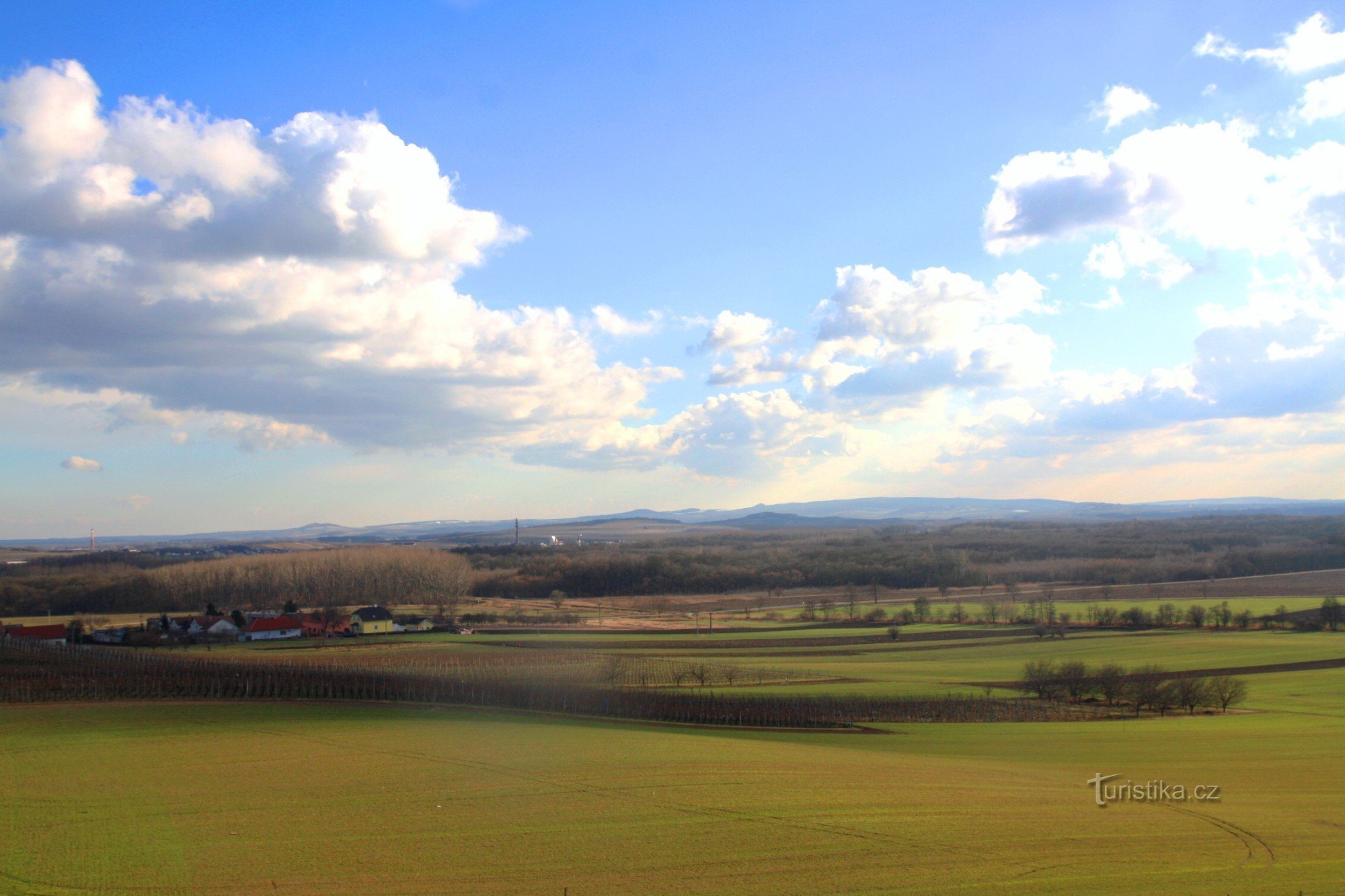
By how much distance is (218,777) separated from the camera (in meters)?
24.1

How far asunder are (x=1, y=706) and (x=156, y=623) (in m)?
51.9

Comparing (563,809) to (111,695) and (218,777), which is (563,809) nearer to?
(218,777)

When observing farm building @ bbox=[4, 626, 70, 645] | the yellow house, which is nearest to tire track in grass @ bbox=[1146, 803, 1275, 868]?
the yellow house

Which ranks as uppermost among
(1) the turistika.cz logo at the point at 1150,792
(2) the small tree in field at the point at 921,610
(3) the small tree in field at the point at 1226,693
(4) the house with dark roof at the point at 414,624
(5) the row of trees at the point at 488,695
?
(1) the turistika.cz logo at the point at 1150,792

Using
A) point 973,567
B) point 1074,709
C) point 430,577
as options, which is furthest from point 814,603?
point 1074,709

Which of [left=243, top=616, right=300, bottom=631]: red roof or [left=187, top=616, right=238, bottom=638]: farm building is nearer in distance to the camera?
[left=187, top=616, right=238, bottom=638]: farm building

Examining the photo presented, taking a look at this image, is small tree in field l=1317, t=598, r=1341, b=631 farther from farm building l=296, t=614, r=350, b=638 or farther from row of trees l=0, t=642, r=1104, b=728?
farm building l=296, t=614, r=350, b=638

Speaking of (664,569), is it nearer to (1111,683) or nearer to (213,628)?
(213,628)

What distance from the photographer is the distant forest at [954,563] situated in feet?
404

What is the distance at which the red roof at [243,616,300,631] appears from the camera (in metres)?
82.7

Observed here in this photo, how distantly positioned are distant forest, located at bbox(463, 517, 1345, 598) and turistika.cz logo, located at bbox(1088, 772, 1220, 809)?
10265 cm

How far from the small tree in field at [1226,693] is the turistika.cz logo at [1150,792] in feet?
72.8

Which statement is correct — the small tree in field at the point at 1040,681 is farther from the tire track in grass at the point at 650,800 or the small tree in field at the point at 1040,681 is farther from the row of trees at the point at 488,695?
the tire track in grass at the point at 650,800

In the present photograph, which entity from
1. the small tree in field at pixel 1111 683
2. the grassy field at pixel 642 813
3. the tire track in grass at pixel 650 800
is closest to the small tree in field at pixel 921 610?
the small tree in field at pixel 1111 683
